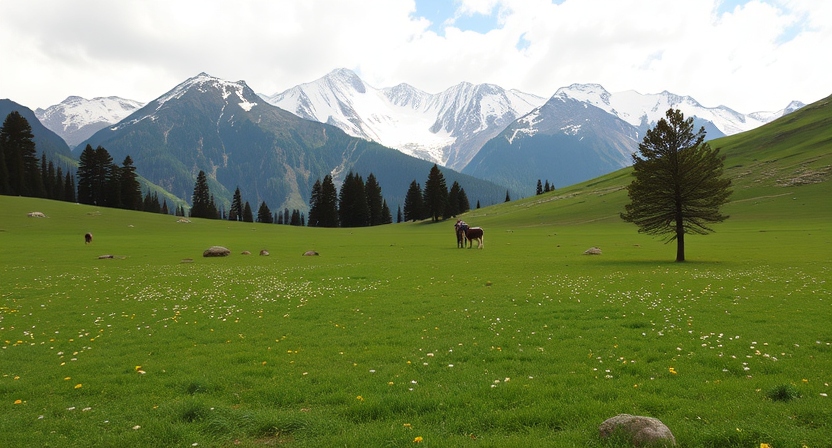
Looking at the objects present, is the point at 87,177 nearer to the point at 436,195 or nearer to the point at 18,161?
the point at 18,161

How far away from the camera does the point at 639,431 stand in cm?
728

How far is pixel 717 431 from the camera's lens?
763 cm

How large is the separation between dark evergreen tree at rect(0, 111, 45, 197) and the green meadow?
116910 millimetres

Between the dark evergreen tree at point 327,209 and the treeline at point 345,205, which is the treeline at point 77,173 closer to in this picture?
the treeline at point 345,205

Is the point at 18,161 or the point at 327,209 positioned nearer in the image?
the point at 18,161

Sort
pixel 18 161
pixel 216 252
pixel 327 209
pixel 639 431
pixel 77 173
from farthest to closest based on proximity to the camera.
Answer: pixel 327 209 → pixel 77 173 → pixel 18 161 → pixel 216 252 → pixel 639 431

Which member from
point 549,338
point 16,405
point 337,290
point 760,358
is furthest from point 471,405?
point 337,290

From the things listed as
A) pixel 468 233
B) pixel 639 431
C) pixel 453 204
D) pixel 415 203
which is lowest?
pixel 639 431

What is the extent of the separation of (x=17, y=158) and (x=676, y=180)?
15728 centimetres

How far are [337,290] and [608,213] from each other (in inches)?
3890

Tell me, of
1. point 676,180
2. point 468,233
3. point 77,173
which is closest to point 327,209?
point 77,173

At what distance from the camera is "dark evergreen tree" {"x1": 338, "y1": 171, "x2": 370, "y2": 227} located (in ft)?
494

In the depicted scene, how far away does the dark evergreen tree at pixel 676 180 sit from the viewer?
36969mm

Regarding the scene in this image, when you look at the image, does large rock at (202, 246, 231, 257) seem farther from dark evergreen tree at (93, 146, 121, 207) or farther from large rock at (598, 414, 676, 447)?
dark evergreen tree at (93, 146, 121, 207)
